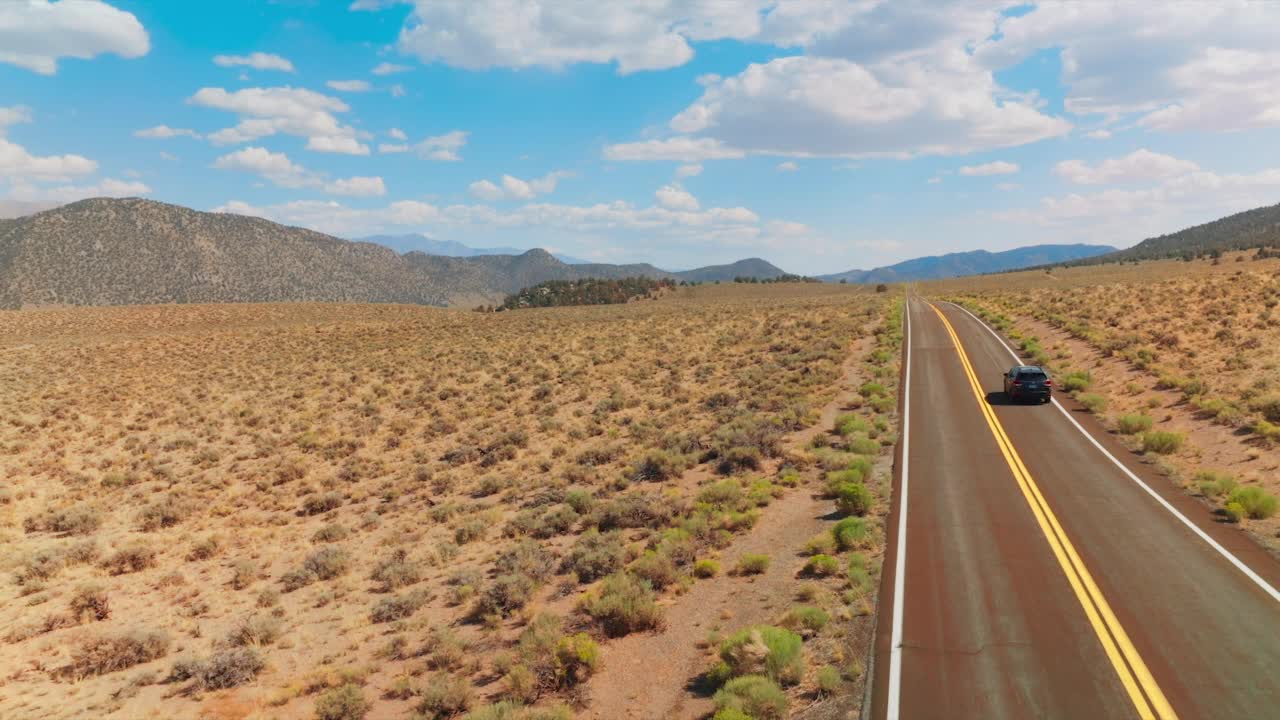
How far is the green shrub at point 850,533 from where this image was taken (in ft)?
45.1

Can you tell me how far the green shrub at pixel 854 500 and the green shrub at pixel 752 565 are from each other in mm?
3441

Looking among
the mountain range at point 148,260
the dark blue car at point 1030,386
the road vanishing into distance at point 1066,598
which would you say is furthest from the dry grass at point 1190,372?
the mountain range at point 148,260

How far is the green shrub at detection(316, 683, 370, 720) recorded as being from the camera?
31.3 ft

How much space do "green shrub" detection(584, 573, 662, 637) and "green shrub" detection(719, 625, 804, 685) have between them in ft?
6.04

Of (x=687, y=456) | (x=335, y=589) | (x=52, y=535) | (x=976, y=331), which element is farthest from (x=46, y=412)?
(x=976, y=331)

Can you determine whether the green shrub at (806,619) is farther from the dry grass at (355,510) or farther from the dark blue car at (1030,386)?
the dark blue car at (1030,386)

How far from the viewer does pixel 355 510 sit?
1980 cm

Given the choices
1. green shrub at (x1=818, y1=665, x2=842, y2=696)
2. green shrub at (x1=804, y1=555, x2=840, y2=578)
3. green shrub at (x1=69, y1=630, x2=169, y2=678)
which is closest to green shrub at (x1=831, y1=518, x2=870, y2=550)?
green shrub at (x1=804, y1=555, x2=840, y2=578)

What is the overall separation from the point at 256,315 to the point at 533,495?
81470mm

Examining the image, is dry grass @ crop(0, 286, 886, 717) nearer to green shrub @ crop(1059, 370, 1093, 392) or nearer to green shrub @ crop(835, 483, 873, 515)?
green shrub @ crop(835, 483, 873, 515)

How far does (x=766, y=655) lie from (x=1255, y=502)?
1331cm

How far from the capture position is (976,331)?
5131 centimetres

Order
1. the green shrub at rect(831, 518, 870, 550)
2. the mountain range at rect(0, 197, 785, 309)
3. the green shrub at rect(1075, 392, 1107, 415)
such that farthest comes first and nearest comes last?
the mountain range at rect(0, 197, 785, 309) < the green shrub at rect(1075, 392, 1107, 415) < the green shrub at rect(831, 518, 870, 550)

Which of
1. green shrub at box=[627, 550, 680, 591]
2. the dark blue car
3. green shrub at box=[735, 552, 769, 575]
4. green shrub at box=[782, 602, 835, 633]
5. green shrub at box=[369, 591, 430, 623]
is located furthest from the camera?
the dark blue car
